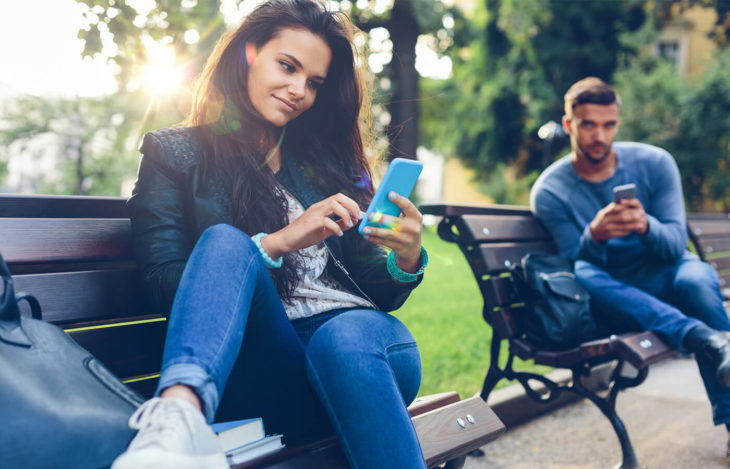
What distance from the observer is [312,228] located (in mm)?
1783

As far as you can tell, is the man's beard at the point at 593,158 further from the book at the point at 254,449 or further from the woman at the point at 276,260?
the book at the point at 254,449

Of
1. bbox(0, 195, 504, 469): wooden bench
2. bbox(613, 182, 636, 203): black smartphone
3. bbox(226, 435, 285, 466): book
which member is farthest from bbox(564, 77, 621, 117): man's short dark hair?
bbox(226, 435, 285, 466): book

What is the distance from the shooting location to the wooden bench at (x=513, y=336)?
2738 mm

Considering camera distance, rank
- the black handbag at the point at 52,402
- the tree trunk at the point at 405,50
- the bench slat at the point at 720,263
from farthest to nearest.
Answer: the tree trunk at the point at 405,50, the bench slat at the point at 720,263, the black handbag at the point at 52,402

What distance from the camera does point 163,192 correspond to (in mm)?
1937

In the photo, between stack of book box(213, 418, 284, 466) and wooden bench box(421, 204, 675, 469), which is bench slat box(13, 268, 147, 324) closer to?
stack of book box(213, 418, 284, 466)

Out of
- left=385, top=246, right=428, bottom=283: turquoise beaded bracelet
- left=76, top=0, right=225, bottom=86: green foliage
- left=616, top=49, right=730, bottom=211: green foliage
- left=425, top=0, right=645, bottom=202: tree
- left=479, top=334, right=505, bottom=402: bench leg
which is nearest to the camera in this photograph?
left=385, top=246, right=428, bottom=283: turquoise beaded bracelet

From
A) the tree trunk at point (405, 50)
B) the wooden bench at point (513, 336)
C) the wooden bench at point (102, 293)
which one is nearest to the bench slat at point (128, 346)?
the wooden bench at point (102, 293)

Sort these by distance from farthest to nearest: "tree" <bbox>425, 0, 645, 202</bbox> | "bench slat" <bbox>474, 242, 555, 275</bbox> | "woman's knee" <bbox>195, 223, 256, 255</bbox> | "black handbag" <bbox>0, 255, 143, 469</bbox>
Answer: "tree" <bbox>425, 0, 645, 202</bbox>, "bench slat" <bbox>474, 242, 555, 275</bbox>, "woman's knee" <bbox>195, 223, 256, 255</bbox>, "black handbag" <bbox>0, 255, 143, 469</bbox>

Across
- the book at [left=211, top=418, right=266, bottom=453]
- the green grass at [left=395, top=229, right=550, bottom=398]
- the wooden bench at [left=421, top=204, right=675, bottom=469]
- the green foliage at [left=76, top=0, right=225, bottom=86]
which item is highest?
the green foliage at [left=76, top=0, right=225, bottom=86]

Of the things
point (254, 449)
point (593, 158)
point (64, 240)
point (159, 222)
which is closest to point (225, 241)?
point (159, 222)

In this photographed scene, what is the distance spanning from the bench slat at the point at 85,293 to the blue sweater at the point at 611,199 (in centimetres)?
231

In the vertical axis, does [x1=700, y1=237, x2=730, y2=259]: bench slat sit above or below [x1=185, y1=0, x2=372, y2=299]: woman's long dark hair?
below

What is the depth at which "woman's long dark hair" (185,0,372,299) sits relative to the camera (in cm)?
212
